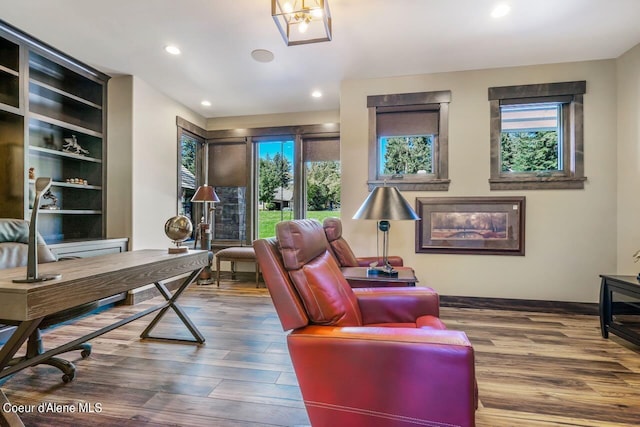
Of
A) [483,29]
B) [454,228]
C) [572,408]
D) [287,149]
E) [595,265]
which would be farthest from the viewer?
[287,149]

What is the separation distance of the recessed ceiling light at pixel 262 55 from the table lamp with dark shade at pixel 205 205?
6.71ft

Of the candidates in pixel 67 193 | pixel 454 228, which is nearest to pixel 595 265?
pixel 454 228

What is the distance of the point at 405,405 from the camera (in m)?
1.17

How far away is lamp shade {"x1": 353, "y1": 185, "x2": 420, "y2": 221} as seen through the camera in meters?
2.37

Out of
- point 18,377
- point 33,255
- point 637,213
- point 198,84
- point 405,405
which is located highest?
point 198,84

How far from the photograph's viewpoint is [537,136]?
145 inches

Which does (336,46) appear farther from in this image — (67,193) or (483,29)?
(67,193)

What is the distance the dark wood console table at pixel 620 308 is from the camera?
7.98ft

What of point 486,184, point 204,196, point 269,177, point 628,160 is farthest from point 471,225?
point 204,196

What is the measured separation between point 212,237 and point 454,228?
3.95 m

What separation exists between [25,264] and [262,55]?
2.78m

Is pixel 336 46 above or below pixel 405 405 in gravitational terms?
above

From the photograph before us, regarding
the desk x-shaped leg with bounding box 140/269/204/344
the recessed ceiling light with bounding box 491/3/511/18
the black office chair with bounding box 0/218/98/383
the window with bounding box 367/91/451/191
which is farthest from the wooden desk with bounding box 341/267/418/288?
the recessed ceiling light with bounding box 491/3/511/18

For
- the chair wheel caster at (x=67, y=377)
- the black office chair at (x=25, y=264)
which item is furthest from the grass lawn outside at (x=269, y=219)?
the chair wheel caster at (x=67, y=377)
